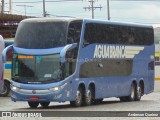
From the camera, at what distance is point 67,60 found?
922 inches

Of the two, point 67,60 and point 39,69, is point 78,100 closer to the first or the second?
point 67,60

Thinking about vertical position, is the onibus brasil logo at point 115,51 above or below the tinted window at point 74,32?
below

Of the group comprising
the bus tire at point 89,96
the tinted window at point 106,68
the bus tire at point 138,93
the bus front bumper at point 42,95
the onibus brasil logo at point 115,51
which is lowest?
the bus tire at point 138,93

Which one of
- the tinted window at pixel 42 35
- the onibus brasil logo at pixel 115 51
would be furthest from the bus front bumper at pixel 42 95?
the onibus brasil logo at pixel 115 51

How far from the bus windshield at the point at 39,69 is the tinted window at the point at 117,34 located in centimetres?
209

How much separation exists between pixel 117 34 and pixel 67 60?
15.1 feet

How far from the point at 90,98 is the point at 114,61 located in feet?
7.98

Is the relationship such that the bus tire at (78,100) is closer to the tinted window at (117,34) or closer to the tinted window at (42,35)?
the tinted window at (117,34)

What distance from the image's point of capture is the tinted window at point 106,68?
25000 millimetres

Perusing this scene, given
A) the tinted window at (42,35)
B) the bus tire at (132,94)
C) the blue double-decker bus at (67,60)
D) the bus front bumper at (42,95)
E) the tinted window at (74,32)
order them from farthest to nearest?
the bus tire at (132,94)
the tinted window at (74,32)
the tinted window at (42,35)
the blue double-decker bus at (67,60)
the bus front bumper at (42,95)

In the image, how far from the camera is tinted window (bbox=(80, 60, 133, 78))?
82.0ft

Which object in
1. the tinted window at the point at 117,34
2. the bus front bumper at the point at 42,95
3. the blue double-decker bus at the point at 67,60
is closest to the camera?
the bus front bumper at the point at 42,95

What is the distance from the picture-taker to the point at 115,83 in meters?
27.6

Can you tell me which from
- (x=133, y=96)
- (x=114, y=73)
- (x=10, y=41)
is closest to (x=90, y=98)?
(x=114, y=73)
